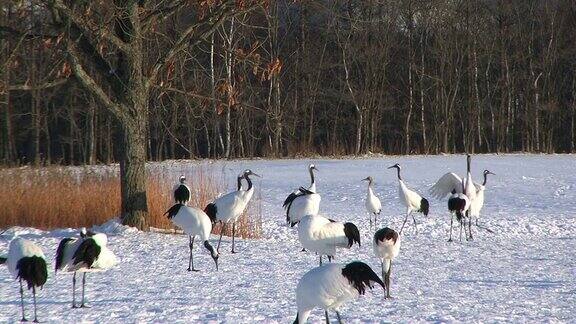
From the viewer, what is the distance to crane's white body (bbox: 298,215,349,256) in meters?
11.4

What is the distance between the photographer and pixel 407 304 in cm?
948

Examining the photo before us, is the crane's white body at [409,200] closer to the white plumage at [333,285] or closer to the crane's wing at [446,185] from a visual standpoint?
the crane's wing at [446,185]

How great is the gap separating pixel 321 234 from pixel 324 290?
4.20 meters

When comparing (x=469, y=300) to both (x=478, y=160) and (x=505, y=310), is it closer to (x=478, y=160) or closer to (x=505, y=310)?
(x=505, y=310)

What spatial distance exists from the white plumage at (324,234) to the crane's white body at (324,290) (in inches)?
156

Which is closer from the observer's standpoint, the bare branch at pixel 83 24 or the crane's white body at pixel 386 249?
the crane's white body at pixel 386 249

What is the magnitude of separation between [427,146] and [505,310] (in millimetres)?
40554

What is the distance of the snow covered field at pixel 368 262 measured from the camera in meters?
8.89

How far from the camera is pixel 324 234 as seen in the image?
1149 cm

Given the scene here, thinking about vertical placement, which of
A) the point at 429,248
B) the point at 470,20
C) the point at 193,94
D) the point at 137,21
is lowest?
the point at 429,248

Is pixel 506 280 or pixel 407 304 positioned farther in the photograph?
pixel 506 280

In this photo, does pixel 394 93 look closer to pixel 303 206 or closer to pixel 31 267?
pixel 303 206

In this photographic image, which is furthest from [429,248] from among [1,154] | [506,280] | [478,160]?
[1,154]

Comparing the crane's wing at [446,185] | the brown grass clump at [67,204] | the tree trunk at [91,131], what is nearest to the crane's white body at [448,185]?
the crane's wing at [446,185]
